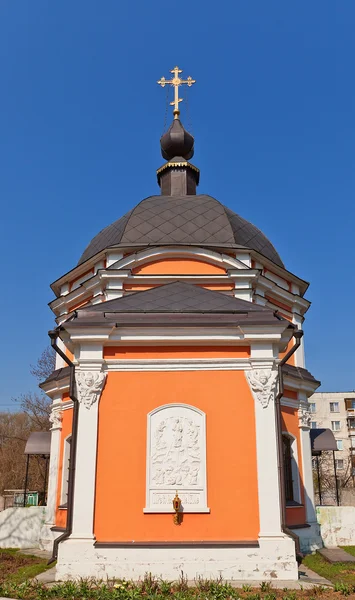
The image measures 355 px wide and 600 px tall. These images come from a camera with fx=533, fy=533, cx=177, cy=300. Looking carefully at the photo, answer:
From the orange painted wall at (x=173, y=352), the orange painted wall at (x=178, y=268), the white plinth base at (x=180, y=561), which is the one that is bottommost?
the white plinth base at (x=180, y=561)

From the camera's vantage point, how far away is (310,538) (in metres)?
10.3

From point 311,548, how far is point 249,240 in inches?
256

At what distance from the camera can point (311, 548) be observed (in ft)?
33.4

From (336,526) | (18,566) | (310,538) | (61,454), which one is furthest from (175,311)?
(336,526)

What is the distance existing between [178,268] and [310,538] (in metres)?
5.82

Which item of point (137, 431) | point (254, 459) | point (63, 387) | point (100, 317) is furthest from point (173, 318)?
point (63, 387)

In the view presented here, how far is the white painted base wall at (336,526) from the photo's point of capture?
1120 centimetres

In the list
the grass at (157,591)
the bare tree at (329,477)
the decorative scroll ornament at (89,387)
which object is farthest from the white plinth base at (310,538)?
the bare tree at (329,477)

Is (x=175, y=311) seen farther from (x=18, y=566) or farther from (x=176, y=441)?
(x=18, y=566)

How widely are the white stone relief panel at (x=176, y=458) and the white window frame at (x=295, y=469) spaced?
12.1 ft

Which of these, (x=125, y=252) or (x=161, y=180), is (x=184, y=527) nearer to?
(x=125, y=252)

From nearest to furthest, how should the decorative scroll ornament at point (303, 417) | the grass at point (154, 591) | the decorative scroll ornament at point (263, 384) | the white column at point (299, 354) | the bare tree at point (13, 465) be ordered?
the grass at point (154, 591), the decorative scroll ornament at point (263, 384), the decorative scroll ornament at point (303, 417), the white column at point (299, 354), the bare tree at point (13, 465)

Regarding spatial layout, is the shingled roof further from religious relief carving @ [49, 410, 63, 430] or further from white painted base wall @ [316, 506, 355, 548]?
white painted base wall @ [316, 506, 355, 548]

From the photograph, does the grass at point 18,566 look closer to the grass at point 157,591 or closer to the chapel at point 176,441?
the grass at point 157,591
